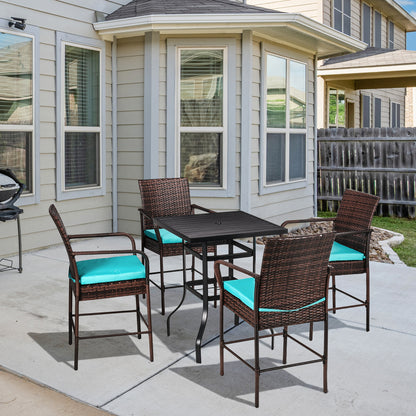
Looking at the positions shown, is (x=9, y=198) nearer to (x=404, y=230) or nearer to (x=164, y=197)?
(x=164, y=197)

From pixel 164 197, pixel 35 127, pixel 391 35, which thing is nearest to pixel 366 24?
pixel 391 35

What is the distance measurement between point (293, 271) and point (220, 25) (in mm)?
4336

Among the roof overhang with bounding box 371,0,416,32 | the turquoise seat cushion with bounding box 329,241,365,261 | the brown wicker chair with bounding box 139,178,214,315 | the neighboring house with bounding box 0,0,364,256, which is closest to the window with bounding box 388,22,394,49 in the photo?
the roof overhang with bounding box 371,0,416,32

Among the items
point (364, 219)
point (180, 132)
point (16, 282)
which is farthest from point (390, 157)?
point (16, 282)

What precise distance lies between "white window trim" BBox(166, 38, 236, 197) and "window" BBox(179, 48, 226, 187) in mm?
44

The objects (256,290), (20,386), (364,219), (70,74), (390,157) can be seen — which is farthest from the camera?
(390,157)

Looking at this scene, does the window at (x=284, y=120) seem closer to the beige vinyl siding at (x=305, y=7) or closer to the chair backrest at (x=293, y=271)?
the chair backrest at (x=293, y=271)

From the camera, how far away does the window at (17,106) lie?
586cm

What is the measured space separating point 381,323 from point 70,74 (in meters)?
4.54

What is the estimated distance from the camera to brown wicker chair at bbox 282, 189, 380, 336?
154 inches

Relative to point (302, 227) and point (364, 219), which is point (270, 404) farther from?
point (302, 227)

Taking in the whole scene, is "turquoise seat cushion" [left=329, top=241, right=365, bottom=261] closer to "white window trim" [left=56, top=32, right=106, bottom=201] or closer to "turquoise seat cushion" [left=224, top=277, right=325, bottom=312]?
"turquoise seat cushion" [left=224, top=277, right=325, bottom=312]

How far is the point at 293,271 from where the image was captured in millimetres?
2850

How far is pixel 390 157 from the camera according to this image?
10055mm
